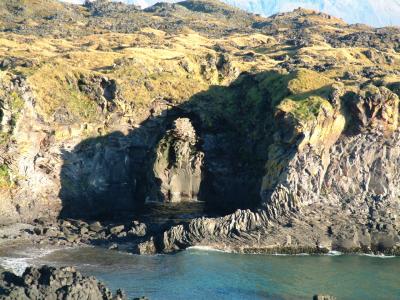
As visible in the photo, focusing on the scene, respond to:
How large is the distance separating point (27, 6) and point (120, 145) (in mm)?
90858

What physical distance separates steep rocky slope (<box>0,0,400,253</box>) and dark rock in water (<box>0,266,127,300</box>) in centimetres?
2060

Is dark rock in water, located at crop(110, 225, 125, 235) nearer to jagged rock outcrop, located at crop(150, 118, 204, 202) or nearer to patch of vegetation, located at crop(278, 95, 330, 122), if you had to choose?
jagged rock outcrop, located at crop(150, 118, 204, 202)

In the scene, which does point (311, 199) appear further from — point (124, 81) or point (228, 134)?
point (124, 81)

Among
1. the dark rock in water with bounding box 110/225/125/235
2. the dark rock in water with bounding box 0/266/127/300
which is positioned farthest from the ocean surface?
the dark rock in water with bounding box 0/266/127/300

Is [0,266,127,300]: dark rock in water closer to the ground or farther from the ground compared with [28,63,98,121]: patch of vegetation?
closer to the ground

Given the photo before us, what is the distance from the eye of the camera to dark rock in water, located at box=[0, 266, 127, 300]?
3719 cm

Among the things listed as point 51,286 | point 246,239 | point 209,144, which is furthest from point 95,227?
point 51,286

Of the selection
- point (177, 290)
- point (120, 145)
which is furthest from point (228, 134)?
point (177, 290)

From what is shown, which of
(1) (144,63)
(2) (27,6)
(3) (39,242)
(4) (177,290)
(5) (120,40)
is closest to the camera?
(4) (177,290)

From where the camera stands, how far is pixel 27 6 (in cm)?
15400

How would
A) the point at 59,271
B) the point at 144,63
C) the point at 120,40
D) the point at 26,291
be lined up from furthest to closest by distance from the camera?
the point at 120,40
the point at 144,63
the point at 59,271
the point at 26,291

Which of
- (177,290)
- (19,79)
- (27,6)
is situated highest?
(27,6)

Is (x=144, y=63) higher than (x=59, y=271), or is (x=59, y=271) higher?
(x=144, y=63)

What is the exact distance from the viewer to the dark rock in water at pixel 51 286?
122ft
